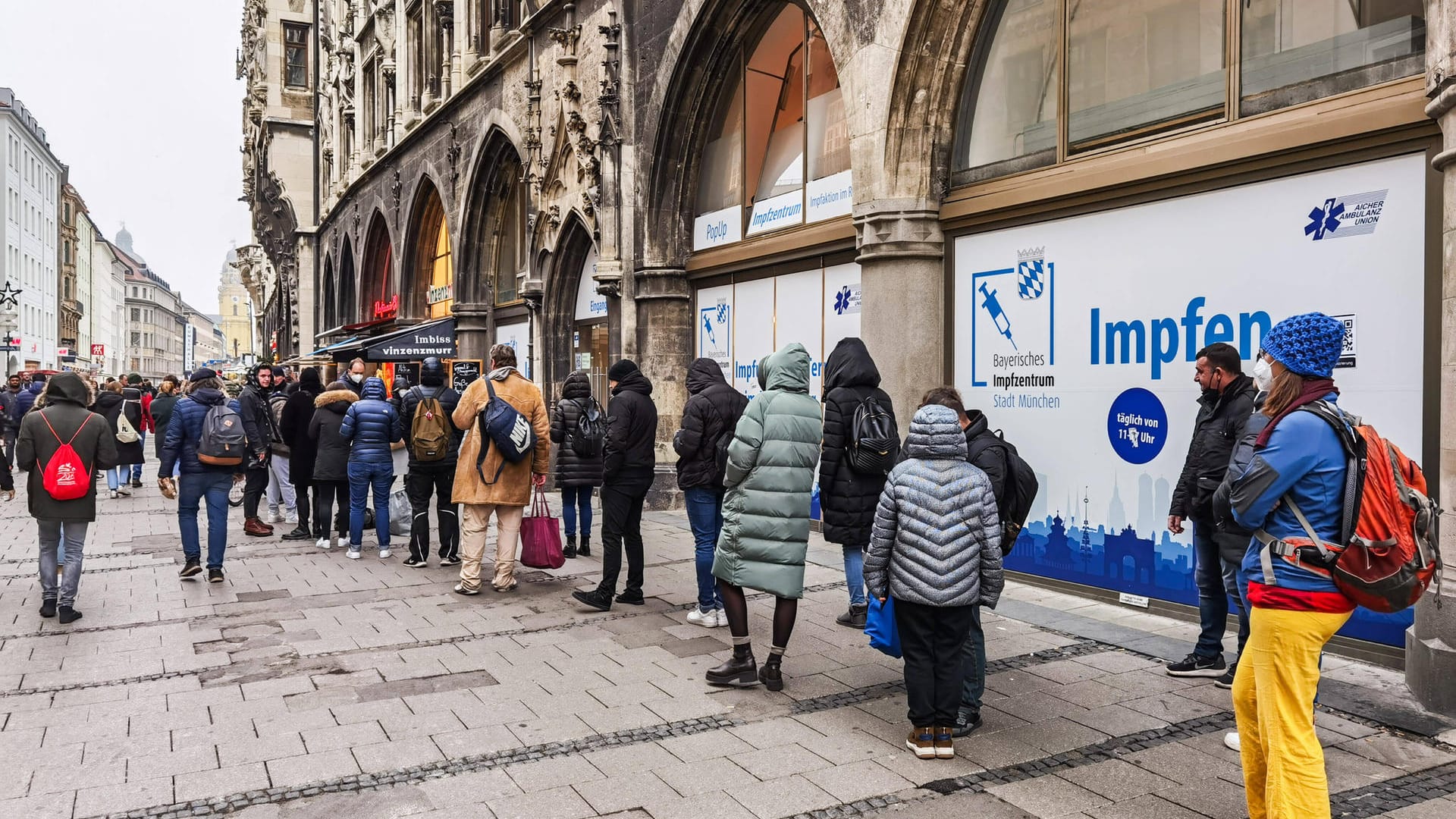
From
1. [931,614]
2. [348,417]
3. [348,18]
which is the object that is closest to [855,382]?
[931,614]

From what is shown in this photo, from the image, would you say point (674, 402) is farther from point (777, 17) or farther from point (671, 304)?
point (777, 17)

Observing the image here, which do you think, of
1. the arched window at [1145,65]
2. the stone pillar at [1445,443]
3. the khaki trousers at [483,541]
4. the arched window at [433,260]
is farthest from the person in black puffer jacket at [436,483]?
the arched window at [433,260]

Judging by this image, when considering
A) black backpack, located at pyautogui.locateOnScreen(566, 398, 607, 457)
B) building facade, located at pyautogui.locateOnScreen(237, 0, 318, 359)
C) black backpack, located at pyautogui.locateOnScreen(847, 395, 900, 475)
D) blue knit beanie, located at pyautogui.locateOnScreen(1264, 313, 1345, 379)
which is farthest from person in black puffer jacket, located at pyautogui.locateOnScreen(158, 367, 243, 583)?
building facade, located at pyautogui.locateOnScreen(237, 0, 318, 359)

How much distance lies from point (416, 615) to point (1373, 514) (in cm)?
592

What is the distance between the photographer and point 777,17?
475 inches

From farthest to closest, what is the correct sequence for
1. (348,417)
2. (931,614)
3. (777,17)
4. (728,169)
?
(728,169) < (777,17) < (348,417) < (931,614)

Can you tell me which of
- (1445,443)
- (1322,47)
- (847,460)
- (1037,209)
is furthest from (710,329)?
(1445,443)

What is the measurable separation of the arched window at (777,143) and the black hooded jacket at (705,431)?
418 centimetres

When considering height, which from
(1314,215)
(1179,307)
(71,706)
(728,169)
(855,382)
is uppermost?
(728,169)

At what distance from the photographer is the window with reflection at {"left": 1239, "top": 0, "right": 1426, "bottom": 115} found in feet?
19.5

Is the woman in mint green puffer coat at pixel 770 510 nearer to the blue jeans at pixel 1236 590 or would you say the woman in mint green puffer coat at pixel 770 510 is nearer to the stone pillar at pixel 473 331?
the blue jeans at pixel 1236 590

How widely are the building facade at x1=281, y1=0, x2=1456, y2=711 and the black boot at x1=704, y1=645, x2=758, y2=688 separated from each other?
315cm

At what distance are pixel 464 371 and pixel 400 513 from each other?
A: 7.62 metres

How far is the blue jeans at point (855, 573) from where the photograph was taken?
6852mm
